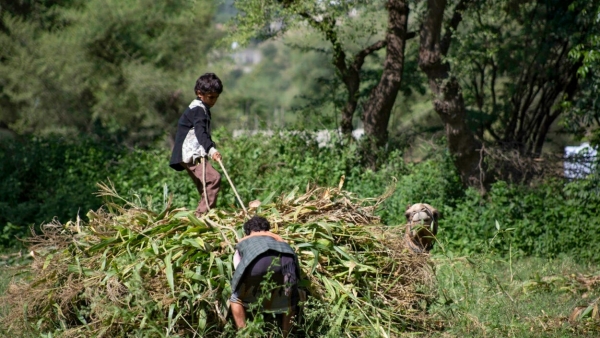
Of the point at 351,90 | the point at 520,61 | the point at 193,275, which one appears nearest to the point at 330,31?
the point at 351,90

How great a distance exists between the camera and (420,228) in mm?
7879

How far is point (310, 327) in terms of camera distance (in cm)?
A: 653

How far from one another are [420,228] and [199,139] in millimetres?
2332

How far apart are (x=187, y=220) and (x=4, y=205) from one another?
7437 mm

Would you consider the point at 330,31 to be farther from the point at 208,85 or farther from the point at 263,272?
the point at 263,272

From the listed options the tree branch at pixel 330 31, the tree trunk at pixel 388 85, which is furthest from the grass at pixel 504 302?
the tree branch at pixel 330 31

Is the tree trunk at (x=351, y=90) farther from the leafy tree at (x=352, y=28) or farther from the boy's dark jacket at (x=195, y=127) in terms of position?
the boy's dark jacket at (x=195, y=127)

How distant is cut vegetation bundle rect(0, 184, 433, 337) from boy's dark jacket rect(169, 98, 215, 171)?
2.18 ft

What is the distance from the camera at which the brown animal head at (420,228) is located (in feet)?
25.5

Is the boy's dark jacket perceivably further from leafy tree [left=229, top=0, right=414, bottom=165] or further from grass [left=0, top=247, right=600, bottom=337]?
leafy tree [left=229, top=0, right=414, bottom=165]

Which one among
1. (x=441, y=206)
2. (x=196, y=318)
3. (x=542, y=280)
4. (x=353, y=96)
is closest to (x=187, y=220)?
(x=196, y=318)

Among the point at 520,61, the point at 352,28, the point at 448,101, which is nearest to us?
the point at 448,101

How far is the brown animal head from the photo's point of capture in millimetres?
7773

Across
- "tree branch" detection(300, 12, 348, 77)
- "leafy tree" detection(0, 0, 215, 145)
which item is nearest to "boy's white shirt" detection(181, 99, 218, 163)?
"tree branch" detection(300, 12, 348, 77)
